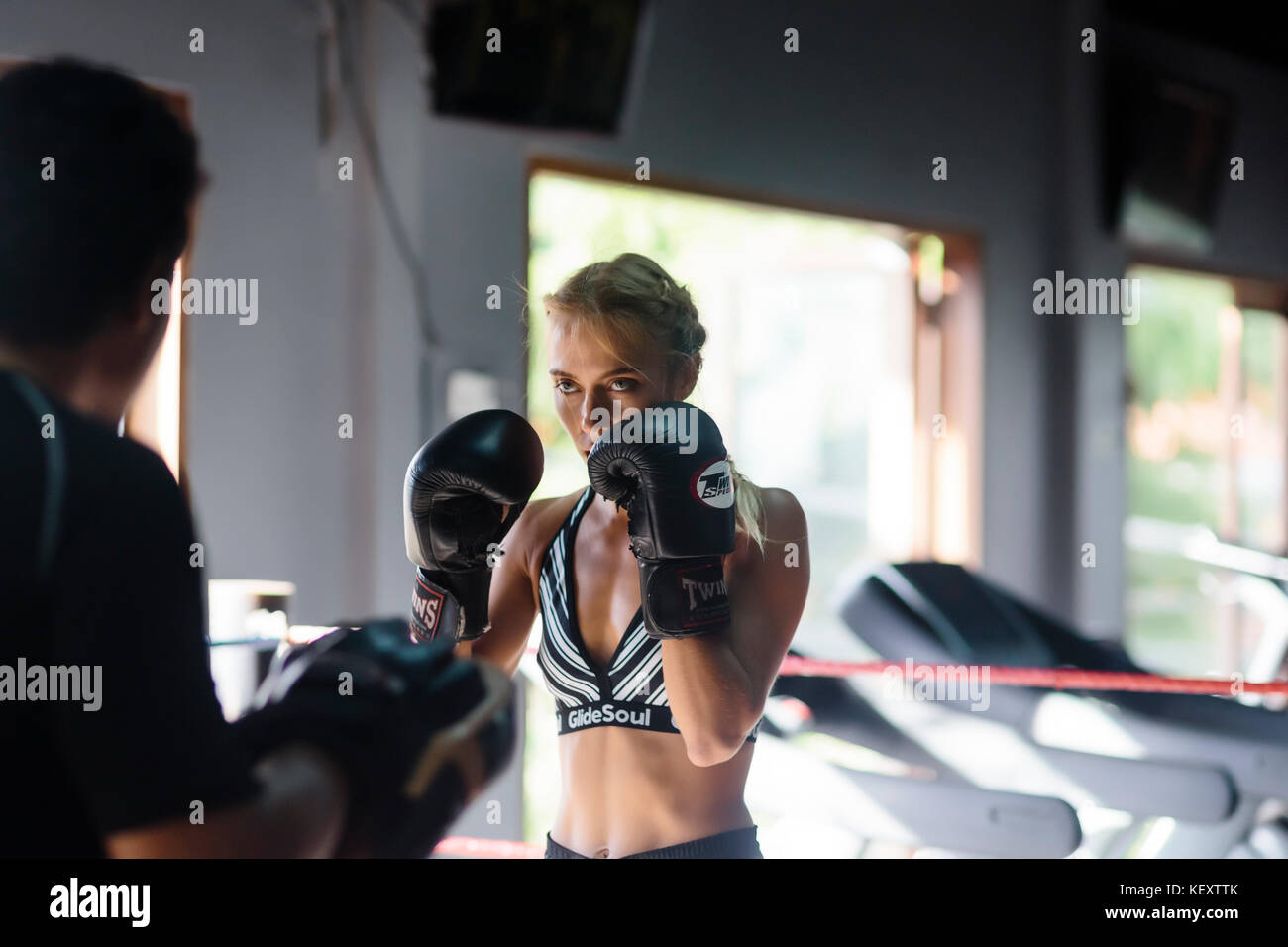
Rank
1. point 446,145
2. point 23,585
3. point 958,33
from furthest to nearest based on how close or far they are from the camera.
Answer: point 958,33 → point 446,145 → point 23,585

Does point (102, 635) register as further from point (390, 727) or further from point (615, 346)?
point (615, 346)

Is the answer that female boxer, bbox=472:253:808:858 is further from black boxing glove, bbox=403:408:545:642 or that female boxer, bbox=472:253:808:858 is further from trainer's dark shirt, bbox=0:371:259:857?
trainer's dark shirt, bbox=0:371:259:857

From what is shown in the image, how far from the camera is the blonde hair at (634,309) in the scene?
684 mm

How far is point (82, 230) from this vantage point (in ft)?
1.85

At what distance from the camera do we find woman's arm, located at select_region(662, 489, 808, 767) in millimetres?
688

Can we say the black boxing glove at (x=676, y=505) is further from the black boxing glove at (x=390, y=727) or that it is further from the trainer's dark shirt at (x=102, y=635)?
the trainer's dark shirt at (x=102, y=635)

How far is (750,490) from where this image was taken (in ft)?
2.43

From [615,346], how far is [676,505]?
115 millimetres

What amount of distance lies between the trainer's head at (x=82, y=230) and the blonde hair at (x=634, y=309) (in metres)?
0.25

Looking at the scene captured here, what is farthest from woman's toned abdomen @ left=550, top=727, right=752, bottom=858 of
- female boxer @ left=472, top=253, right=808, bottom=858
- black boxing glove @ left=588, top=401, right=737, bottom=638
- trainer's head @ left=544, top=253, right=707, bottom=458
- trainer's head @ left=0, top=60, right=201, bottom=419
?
trainer's head @ left=0, top=60, right=201, bottom=419

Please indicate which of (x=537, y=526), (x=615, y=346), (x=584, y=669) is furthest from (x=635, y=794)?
(x=615, y=346)
